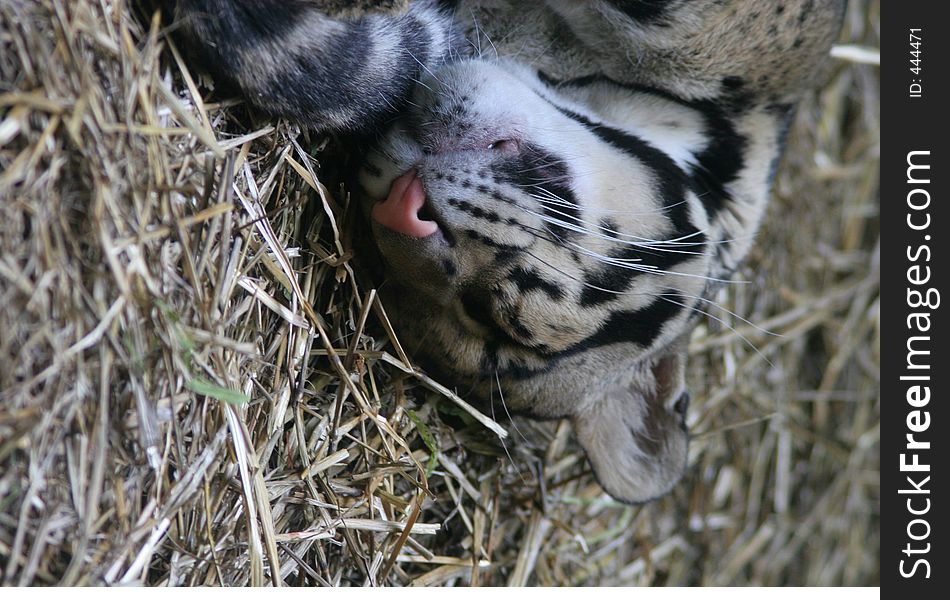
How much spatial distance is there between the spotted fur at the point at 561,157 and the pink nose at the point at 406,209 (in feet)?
0.08

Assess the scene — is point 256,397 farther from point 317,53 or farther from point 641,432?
point 641,432

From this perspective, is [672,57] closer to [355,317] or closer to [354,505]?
[355,317]

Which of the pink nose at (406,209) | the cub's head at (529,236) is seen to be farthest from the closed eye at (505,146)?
the pink nose at (406,209)

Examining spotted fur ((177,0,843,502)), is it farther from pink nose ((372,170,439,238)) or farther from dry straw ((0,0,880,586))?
dry straw ((0,0,880,586))

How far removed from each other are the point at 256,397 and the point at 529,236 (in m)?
0.80

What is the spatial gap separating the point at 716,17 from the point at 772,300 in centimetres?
158

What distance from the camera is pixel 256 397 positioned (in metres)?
2.20

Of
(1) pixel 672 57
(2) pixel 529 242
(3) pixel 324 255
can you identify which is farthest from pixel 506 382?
(1) pixel 672 57

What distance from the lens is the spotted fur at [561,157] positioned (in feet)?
7.09

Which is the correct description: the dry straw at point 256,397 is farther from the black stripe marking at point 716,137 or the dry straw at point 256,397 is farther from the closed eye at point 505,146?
the black stripe marking at point 716,137

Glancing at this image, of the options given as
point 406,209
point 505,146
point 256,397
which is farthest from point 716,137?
point 256,397

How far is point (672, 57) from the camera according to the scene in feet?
8.39

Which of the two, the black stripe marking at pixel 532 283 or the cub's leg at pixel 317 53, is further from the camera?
the black stripe marking at pixel 532 283
